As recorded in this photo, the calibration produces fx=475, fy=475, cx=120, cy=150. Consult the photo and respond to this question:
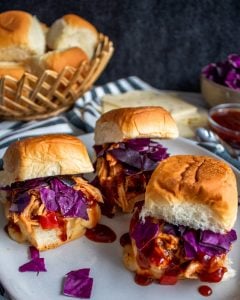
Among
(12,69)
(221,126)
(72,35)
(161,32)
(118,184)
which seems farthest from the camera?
(161,32)

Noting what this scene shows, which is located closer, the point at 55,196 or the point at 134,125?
the point at 55,196

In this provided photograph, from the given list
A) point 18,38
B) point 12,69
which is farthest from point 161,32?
point 12,69

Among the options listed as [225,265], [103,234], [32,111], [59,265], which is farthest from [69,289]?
[32,111]

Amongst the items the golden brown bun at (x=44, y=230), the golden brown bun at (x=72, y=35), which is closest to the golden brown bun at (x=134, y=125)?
the golden brown bun at (x=44, y=230)

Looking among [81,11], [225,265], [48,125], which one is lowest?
[225,265]

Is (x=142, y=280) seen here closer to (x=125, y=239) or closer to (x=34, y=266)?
(x=125, y=239)

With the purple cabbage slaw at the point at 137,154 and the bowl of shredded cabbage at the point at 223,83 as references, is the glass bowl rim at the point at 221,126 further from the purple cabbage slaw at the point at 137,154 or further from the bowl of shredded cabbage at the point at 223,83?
the purple cabbage slaw at the point at 137,154

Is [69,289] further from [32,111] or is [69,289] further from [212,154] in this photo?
[32,111]
